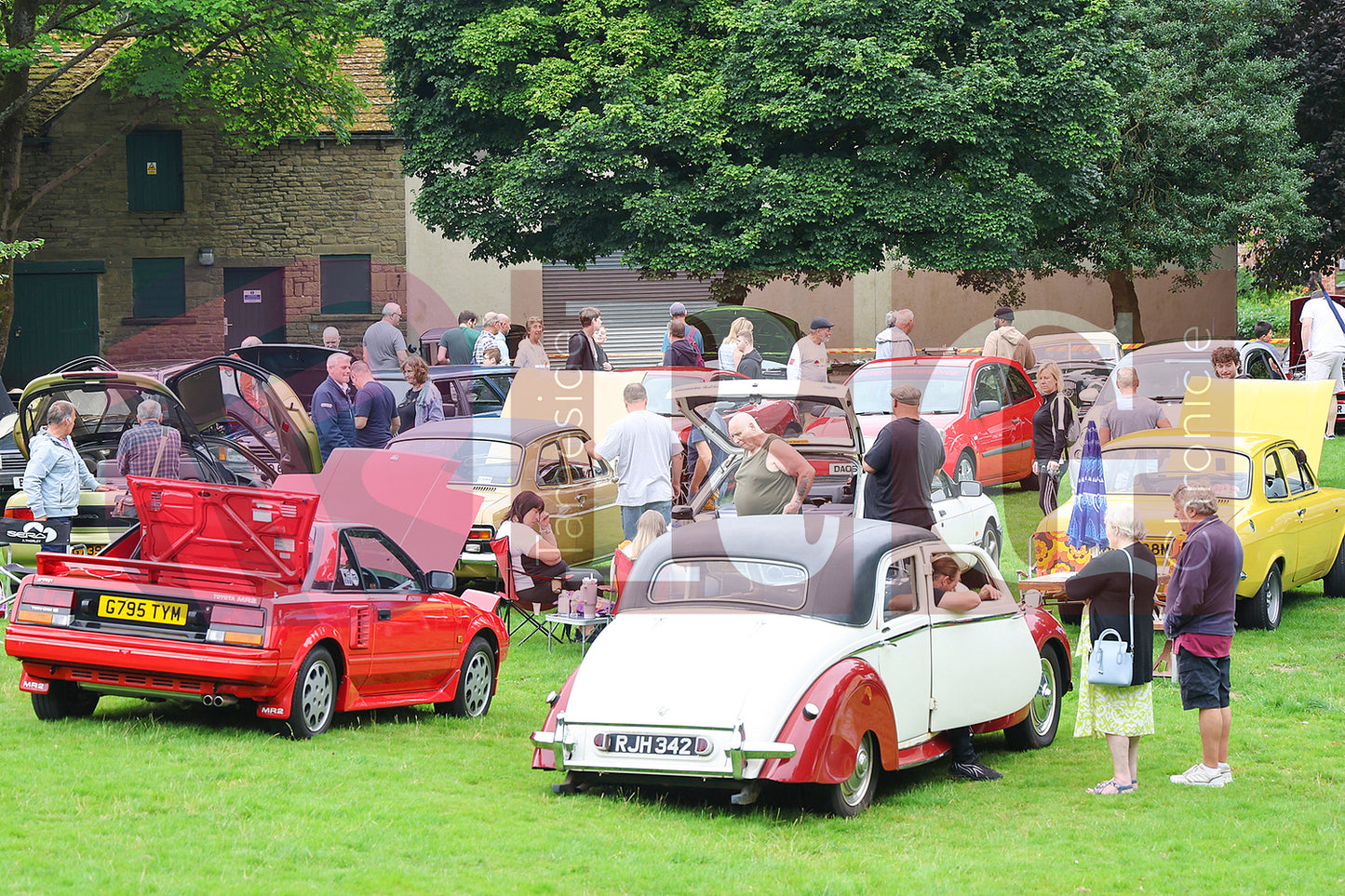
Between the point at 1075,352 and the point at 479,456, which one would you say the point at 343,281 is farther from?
the point at 479,456

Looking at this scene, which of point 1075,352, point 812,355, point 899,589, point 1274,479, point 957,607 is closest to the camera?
point 899,589

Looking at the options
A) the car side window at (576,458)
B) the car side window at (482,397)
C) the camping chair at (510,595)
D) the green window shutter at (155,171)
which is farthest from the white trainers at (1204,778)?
the green window shutter at (155,171)

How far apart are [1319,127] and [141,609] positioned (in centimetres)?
3237

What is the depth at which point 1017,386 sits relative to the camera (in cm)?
1830

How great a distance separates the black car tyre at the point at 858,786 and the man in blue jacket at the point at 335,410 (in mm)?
10028

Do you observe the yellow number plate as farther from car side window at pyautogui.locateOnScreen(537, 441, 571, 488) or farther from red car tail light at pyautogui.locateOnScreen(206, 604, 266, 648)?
car side window at pyautogui.locateOnScreen(537, 441, 571, 488)

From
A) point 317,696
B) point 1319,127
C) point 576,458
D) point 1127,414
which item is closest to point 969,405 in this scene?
point 1127,414

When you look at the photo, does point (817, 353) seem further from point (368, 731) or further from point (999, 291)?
point (999, 291)

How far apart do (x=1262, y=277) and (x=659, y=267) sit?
16615mm

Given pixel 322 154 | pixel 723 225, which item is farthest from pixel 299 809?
pixel 322 154

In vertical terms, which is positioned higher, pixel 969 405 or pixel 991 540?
pixel 969 405

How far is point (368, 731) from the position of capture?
9.14m

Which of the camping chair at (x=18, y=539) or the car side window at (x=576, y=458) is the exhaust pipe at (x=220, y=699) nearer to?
the camping chair at (x=18, y=539)

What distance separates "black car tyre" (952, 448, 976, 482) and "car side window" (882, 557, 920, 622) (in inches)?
322
